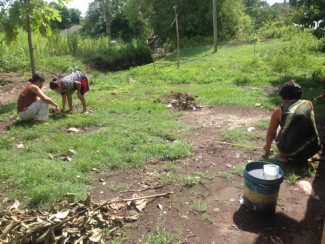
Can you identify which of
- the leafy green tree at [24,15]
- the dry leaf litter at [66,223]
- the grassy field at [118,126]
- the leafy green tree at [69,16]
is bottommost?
the dry leaf litter at [66,223]

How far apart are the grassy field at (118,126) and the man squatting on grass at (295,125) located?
1624 mm

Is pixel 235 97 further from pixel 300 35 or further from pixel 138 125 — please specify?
pixel 300 35

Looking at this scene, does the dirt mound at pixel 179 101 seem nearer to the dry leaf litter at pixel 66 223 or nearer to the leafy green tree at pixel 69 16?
the dry leaf litter at pixel 66 223

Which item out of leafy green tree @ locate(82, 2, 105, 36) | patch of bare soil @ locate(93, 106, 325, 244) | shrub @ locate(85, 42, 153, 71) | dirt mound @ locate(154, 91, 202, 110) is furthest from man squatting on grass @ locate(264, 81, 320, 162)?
leafy green tree @ locate(82, 2, 105, 36)

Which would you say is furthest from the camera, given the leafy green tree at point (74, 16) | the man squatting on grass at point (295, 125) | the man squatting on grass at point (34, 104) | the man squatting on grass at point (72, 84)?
the leafy green tree at point (74, 16)

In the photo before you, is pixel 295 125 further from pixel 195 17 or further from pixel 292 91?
pixel 195 17

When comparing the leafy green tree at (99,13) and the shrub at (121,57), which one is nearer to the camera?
the shrub at (121,57)

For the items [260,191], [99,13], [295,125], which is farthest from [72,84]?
[99,13]

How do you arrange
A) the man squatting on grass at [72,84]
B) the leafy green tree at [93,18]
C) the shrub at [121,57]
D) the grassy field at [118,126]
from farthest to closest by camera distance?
the leafy green tree at [93,18]
the shrub at [121,57]
the man squatting on grass at [72,84]
the grassy field at [118,126]

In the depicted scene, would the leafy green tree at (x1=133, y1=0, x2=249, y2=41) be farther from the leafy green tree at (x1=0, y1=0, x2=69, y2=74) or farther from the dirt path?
the dirt path

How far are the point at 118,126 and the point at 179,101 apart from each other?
2387mm

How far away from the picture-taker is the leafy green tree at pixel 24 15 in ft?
23.8

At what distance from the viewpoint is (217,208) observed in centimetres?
342

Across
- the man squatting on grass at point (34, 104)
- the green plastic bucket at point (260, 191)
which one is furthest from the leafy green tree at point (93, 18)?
the green plastic bucket at point (260, 191)
